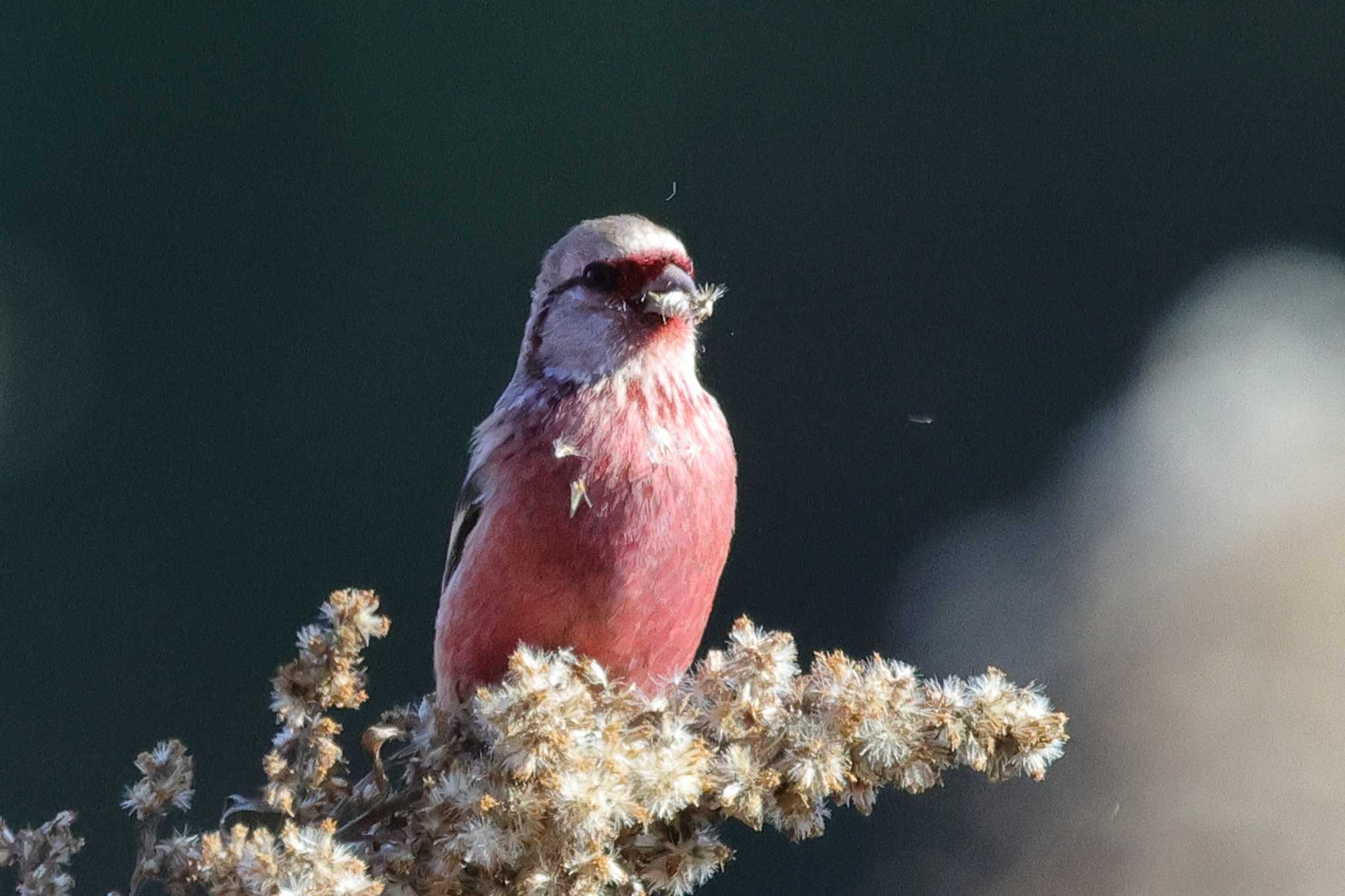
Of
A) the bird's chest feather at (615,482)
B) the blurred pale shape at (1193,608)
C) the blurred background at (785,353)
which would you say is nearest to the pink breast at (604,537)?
the bird's chest feather at (615,482)

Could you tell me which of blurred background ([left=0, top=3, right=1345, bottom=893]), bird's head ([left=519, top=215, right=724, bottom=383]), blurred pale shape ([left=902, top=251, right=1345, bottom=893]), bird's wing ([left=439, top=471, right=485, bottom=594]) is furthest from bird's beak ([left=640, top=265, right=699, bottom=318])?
blurred pale shape ([left=902, top=251, right=1345, bottom=893])

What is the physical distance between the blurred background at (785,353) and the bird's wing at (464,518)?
0.26 meters

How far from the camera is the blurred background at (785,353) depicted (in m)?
1.54

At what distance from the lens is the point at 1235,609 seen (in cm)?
166

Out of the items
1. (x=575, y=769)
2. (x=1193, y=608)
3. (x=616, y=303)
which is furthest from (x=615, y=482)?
(x=1193, y=608)

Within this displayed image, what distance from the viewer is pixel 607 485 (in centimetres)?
111

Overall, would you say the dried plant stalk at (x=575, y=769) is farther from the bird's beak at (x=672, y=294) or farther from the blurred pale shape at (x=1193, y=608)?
the blurred pale shape at (x=1193, y=608)

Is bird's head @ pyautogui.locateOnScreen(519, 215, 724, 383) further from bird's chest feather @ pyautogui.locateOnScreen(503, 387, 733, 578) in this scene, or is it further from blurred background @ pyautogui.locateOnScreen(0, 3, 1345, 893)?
blurred background @ pyautogui.locateOnScreen(0, 3, 1345, 893)

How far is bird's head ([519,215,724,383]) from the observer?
1103mm

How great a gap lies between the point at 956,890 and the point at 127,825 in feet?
3.44

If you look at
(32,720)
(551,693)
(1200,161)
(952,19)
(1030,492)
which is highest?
(952,19)

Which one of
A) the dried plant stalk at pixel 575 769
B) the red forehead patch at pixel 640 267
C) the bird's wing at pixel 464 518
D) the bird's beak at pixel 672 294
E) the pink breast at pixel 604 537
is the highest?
the red forehead patch at pixel 640 267

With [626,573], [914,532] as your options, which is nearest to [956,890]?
[914,532]

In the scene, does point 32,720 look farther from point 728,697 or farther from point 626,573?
point 728,697
